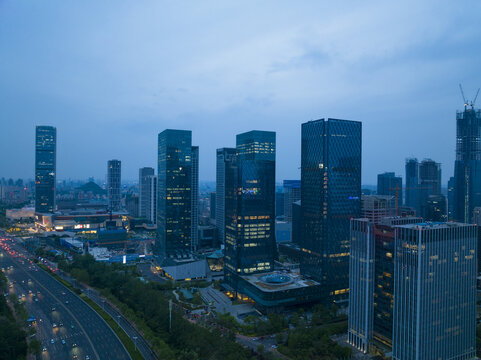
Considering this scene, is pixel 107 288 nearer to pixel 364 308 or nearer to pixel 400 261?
pixel 364 308

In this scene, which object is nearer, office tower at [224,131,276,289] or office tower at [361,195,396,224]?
office tower at [361,195,396,224]

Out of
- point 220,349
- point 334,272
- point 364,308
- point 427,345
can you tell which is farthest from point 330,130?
point 220,349

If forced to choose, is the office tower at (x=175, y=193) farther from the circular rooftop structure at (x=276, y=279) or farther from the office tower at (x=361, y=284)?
the office tower at (x=361, y=284)

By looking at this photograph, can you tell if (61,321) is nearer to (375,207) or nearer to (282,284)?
(282,284)

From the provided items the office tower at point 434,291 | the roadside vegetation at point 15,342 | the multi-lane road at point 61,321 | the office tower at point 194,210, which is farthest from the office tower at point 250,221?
the roadside vegetation at point 15,342

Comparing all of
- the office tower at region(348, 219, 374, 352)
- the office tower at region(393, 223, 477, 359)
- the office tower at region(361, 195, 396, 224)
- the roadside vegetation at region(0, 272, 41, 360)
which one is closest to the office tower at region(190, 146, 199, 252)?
the roadside vegetation at region(0, 272, 41, 360)

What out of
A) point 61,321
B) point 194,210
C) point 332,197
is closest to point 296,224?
point 194,210

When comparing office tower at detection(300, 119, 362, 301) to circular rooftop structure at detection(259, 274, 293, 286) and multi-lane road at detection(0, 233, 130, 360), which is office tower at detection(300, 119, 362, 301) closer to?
circular rooftop structure at detection(259, 274, 293, 286)
